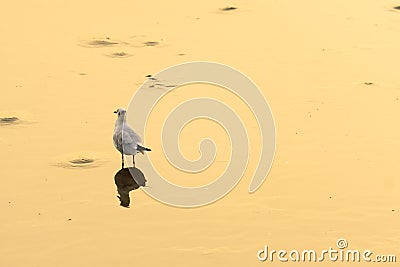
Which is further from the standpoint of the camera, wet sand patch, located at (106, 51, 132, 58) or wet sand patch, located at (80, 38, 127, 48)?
wet sand patch, located at (80, 38, 127, 48)

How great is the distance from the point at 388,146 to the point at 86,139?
170 inches

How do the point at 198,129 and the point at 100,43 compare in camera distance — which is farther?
the point at 100,43

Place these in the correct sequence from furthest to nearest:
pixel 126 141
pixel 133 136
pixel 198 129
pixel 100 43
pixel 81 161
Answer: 1. pixel 100 43
2. pixel 198 129
3. pixel 81 161
4. pixel 133 136
5. pixel 126 141

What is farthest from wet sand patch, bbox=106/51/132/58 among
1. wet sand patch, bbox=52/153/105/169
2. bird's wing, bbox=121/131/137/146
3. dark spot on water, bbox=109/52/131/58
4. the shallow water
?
bird's wing, bbox=121/131/137/146

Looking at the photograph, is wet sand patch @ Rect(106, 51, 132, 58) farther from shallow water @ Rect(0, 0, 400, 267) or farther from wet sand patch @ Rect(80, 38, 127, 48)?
wet sand patch @ Rect(80, 38, 127, 48)

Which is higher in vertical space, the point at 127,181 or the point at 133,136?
the point at 133,136

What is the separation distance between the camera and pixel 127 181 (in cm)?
930

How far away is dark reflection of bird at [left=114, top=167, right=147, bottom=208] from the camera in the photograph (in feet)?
29.3

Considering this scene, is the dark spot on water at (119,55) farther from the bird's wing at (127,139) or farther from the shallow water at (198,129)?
the bird's wing at (127,139)

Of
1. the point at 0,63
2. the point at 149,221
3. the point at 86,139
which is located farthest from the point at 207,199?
the point at 0,63

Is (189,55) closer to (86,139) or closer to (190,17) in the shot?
(190,17)

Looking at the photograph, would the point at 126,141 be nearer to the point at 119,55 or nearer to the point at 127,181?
the point at 127,181

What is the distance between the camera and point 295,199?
29.4ft

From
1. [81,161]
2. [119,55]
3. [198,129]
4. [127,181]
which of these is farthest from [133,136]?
[119,55]
